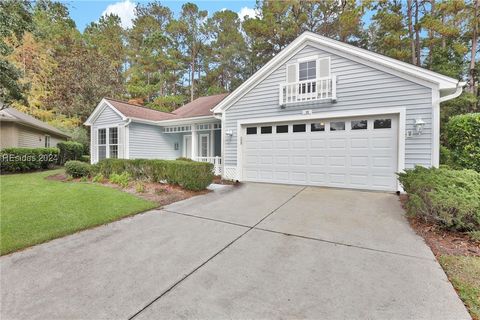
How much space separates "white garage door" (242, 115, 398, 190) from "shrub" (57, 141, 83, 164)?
49.0 feet

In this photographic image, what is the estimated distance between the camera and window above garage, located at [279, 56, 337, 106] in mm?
8000

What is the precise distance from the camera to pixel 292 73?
8.73 meters

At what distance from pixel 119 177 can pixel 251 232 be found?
6.39 m

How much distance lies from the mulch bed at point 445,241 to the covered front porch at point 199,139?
8229 mm

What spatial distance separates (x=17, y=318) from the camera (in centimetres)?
213

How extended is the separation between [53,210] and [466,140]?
10769 millimetres

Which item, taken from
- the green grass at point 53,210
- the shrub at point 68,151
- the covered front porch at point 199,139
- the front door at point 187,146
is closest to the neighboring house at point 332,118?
the covered front porch at point 199,139

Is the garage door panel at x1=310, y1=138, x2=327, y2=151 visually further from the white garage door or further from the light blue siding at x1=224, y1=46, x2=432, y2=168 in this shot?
the light blue siding at x1=224, y1=46, x2=432, y2=168

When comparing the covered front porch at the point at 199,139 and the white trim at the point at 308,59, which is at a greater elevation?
the white trim at the point at 308,59

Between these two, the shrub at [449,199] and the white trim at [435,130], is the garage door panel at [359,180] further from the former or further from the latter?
the shrub at [449,199]

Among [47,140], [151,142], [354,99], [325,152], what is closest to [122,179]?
[151,142]

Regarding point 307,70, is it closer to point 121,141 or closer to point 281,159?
point 281,159

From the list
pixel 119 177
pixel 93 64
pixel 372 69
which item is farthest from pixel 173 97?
pixel 372 69

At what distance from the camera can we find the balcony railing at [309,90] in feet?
26.1
